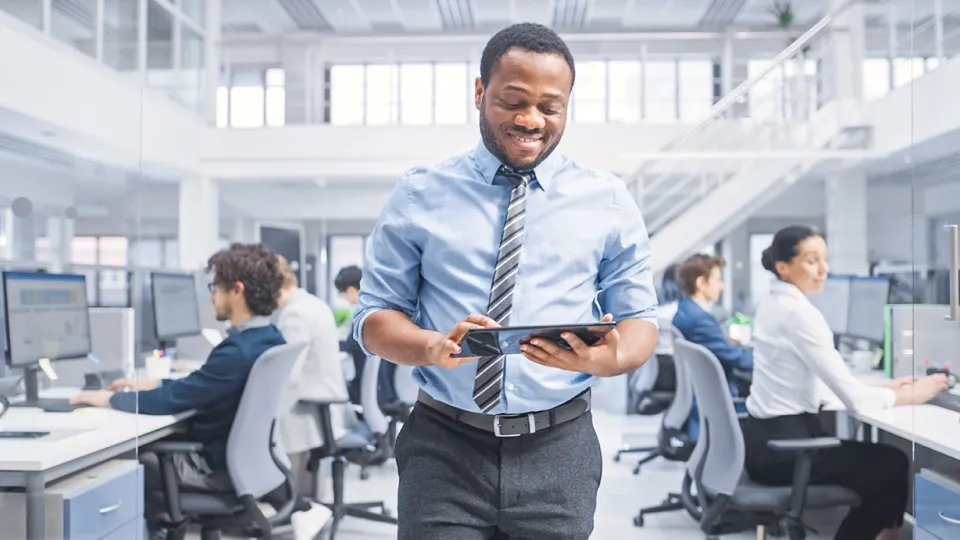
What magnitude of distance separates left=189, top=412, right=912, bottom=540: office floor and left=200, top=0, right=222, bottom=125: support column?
4.64 m

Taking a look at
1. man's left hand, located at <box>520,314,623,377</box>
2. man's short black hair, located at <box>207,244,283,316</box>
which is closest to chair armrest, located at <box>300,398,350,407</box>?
man's short black hair, located at <box>207,244,283,316</box>

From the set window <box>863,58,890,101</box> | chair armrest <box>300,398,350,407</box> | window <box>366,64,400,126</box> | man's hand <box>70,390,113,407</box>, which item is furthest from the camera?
window <box>366,64,400,126</box>

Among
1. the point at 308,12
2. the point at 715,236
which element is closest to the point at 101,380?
the point at 715,236

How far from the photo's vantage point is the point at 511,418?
1.25 m

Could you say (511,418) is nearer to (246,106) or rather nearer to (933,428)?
(933,428)

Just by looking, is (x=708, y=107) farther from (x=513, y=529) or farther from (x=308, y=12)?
(x=513, y=529)

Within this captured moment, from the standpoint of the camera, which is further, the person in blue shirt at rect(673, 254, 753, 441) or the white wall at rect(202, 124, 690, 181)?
the white wall at rect(202, 124, 690, 181)

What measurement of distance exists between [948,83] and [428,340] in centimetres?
174

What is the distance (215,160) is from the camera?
8.08m

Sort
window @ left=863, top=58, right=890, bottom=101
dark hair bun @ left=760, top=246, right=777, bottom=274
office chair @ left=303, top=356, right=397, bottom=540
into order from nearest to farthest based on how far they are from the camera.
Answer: dark hair bun @ left=760, top=246, right=777, bottom=274, office chair @ left=303, top=356, right=397, bottom=540, window @ left=863, top=58, right=890, bottom=101

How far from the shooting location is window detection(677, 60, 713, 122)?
812 cm

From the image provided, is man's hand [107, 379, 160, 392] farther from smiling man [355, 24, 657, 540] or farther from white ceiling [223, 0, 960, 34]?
white ceiling [223, 0, 960, 34]

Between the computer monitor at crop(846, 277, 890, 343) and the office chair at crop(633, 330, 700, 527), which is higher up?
the computer monitor at crop(846, 277, 890, 343)

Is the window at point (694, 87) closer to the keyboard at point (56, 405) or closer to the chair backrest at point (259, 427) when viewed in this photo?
the chair backrest at point (259, 427)
